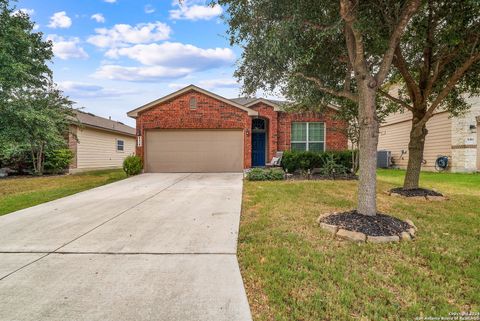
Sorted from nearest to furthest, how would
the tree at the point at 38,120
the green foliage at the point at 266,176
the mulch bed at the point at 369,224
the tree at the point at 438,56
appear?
1. the mulch bed at the point at 369,224
2. the tree at the point at 438,56
3. the tree at the point at 38,120
4. the green foliage at the point at 266,176

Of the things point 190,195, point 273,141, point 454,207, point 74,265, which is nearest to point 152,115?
point 273,141

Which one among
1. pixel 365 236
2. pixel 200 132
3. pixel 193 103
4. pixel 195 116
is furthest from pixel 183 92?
pixel 365 236

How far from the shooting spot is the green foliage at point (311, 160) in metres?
12.0

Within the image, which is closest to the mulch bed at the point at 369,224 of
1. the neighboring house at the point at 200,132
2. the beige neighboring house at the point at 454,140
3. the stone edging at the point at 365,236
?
the stone edging at the point at 365,236

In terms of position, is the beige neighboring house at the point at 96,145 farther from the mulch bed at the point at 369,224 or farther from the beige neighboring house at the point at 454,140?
the beige neighboring house at the point at 454,140

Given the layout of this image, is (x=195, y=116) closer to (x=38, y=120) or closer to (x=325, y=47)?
(x=38, y=120)

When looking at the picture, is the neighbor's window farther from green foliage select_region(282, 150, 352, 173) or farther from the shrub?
green foliage select_region(282, 150, 352, 173)

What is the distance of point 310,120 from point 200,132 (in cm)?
583

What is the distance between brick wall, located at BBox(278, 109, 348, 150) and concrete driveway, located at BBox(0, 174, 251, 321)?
29.8ft

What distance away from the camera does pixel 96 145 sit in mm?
18047

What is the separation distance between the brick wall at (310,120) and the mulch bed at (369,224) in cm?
1011

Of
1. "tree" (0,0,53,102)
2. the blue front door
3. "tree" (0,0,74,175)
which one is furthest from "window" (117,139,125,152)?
the blue front door

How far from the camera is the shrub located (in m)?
12.8

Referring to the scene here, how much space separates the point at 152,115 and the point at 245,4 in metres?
9.75
